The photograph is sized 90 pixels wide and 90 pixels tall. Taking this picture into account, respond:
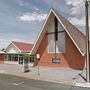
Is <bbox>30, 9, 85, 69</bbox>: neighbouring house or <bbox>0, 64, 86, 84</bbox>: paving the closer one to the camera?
<bbox>0, 64, 86, 84</bbox>: paving

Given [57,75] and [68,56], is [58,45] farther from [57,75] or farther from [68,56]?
[57,75]

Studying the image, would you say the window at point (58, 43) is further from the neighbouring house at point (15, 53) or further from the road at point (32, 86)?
the road at point (32, 86)

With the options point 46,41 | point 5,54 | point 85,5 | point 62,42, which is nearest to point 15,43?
point 5,54

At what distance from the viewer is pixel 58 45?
3016 centimetres

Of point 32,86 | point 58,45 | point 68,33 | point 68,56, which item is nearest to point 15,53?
point 58,45

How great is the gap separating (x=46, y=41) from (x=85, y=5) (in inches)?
602

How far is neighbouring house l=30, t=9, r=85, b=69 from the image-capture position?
28000 millimetres

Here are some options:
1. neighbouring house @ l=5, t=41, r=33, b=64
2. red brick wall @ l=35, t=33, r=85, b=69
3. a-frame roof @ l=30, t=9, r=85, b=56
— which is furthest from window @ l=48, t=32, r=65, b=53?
neighbouring house @ l=5, t=41, r=33, b=64

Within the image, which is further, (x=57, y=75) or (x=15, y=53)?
(x=15, y=53)

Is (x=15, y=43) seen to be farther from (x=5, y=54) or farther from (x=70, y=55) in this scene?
(x=70, y=55)

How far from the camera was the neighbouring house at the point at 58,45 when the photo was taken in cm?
2800

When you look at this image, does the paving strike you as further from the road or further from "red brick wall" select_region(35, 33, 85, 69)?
"red brick wall" select_region(35, 33, 85, 69)

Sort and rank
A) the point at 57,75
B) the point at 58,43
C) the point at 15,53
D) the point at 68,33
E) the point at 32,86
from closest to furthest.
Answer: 1. the point at 32,86
2. the point at 57,75
3. the point at 68,33
4. the point at 58,43
5. the point at 15,53

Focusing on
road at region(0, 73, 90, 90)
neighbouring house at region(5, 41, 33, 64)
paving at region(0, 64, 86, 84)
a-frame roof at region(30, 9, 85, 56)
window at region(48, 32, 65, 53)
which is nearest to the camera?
road at region(0, 73, 90, 90)
